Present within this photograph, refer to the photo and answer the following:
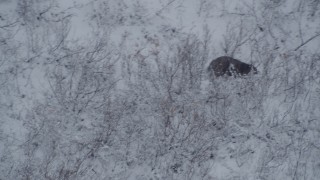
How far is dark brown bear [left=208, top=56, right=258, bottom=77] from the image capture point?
261 inches

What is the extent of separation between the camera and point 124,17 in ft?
25.1

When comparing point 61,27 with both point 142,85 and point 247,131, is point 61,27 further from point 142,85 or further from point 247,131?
point 247,131

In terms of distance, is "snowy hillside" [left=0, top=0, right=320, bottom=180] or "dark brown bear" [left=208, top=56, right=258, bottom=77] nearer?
"snowy hillside" [left=0, top=0, right=320, bottom=180]

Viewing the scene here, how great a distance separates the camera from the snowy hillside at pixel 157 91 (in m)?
5.25

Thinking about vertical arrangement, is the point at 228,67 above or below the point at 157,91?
above

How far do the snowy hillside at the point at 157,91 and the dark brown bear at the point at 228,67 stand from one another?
6.1 inches

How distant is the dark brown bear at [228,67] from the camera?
21.7 feet

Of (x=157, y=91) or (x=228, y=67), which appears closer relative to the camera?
(x=157, y=91)

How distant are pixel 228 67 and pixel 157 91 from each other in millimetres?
1512

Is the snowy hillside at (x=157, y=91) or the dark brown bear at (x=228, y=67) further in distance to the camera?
the dark brown bear at (x=228, y=67)

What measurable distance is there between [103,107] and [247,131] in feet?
8.07

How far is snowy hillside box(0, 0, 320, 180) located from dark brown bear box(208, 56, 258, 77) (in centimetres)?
16

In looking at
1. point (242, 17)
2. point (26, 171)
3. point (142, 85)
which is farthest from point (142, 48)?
point (26, 171)

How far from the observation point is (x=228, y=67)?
666cm
